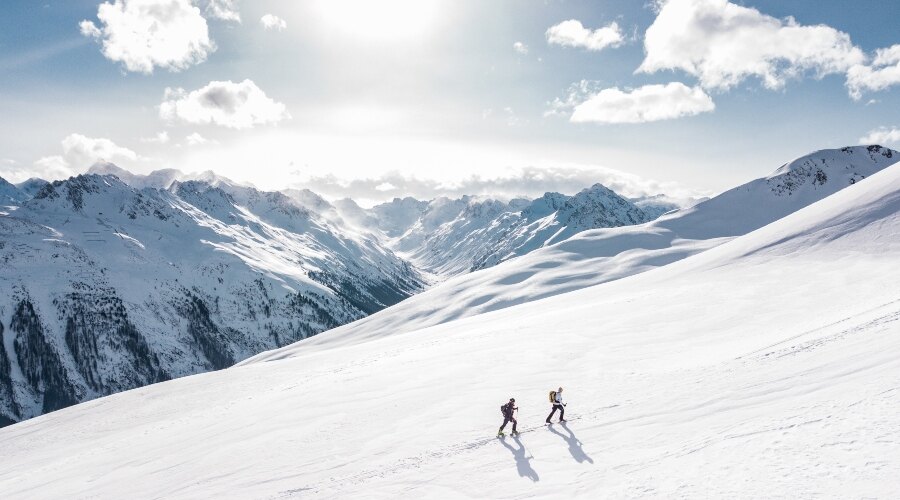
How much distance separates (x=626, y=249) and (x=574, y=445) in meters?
132

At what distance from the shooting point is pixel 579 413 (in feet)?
64.7

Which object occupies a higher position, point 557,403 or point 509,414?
point 509,414

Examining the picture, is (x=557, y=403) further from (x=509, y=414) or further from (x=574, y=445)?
(x=574, y=445)

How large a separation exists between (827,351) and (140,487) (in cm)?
2967

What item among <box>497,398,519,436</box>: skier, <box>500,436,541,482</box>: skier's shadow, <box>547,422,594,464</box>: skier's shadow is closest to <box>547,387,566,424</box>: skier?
A: <box>547,422,594,464</box>: skier's shadow

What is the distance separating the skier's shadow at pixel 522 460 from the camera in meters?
15.3

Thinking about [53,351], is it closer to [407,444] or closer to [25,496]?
[25,496]

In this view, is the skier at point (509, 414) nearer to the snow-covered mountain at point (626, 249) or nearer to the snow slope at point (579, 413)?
the snow slope at point (579, 413)

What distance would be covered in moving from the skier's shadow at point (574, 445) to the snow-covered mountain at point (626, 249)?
254 ft

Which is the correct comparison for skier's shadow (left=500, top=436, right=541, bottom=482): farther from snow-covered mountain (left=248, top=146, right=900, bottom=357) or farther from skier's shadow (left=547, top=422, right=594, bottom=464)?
snow-covered mountain (left=248, top=146, right=900, bottom=357)

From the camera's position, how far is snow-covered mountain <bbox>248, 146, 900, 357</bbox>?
104312 millimetres

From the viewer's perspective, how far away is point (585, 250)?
141 meters

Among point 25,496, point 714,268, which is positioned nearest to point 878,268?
point 714,268

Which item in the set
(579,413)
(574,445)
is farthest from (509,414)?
(579,413)
